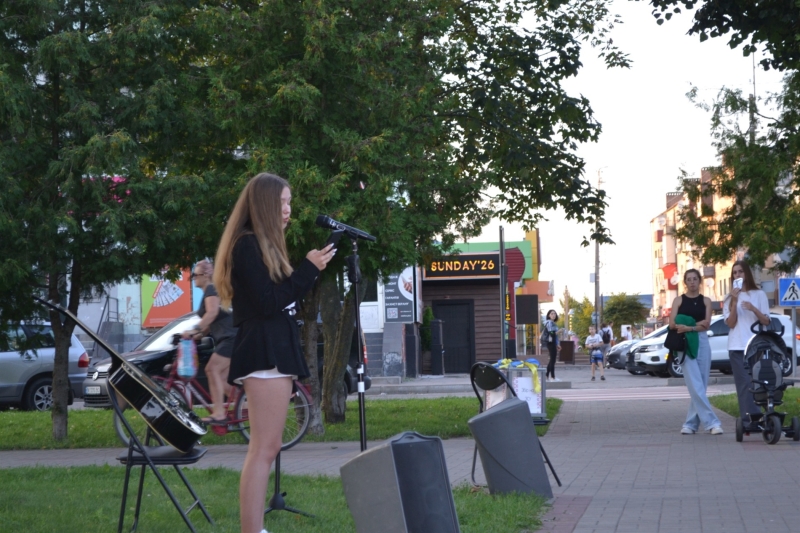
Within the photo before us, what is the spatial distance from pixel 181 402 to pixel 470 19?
12.1 meters

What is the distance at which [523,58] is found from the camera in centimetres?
1608

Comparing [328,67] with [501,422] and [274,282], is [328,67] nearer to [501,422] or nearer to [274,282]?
[501,422]

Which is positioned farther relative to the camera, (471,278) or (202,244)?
(471,278)

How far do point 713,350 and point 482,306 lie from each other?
46.7ft

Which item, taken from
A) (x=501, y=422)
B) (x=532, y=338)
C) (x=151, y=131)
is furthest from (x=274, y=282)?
(x=532, y=338)

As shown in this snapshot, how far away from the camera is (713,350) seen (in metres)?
29.9

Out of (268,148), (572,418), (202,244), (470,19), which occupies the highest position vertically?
(470,19)

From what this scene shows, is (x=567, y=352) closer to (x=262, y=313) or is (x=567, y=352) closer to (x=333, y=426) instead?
(x=333, y=426)

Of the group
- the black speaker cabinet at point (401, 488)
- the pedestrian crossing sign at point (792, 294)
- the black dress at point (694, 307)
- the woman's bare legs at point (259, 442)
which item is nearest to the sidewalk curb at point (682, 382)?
the pedestrian crossing sign at point (792, 294)

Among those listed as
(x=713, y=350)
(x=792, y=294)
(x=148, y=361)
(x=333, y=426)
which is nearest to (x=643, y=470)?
(x=333, y=426)

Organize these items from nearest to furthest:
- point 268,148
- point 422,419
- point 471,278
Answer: point 268,148 → point 422,419 → point 471,278

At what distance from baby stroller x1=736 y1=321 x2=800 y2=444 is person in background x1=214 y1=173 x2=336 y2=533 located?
7230 mm

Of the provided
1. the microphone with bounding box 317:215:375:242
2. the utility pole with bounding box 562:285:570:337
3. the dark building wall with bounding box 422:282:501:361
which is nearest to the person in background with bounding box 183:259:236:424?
the microphone with bounding box 317:215:375:242

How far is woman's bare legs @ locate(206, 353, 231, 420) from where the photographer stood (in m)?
12.0
